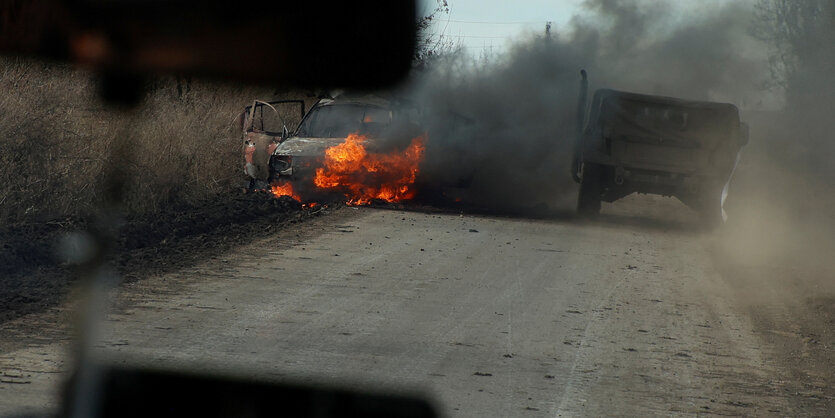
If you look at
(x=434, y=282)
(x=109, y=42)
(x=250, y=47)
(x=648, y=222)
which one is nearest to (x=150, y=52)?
(x=109, y=42)

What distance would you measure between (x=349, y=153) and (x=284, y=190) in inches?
46.5

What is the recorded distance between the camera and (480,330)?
8.38 metres

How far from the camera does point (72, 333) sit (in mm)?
7379

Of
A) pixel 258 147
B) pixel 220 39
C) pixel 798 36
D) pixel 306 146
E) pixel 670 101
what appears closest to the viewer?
pixel 220 39

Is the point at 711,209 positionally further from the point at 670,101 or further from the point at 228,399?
the point at 228,399

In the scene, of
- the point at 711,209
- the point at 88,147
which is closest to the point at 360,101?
the point at 88,147

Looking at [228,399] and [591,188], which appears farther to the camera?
[591,188]

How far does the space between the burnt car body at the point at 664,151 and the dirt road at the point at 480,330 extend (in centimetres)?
454

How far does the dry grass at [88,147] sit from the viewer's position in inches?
513

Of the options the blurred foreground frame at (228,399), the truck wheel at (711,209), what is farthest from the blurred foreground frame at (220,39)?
the truck wheel at (711,209)

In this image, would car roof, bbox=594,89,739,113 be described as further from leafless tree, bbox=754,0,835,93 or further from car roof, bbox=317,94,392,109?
leafless tree, bbox=754,0,835,93

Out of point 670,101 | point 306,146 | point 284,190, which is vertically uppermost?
point 670,101

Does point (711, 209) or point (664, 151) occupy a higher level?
point (664, 151)

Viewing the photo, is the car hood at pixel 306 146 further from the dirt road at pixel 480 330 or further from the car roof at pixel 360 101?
the dirt road at pixel 480 330
